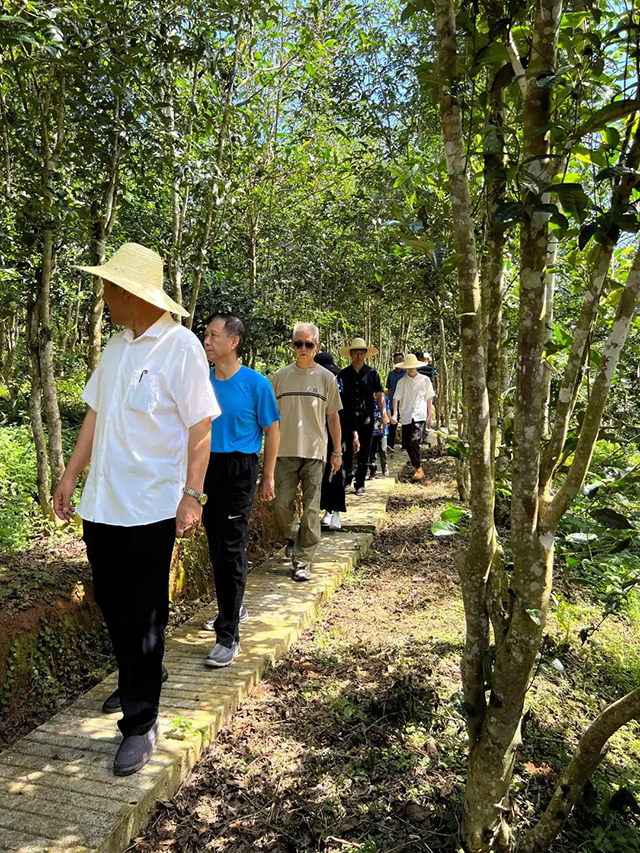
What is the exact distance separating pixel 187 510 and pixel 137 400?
52 cm

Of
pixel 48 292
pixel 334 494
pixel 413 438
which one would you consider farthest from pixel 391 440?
pixel 48 292

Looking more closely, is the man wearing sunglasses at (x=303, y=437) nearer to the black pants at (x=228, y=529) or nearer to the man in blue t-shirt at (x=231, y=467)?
the man in blue t-shirt at (x=231, y=467)

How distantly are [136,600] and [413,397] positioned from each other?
715 centimetres

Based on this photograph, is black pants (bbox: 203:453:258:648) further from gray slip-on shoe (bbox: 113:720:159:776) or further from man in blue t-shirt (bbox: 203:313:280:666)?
gray slip-on shoe (bbox: 113:720:159:776)

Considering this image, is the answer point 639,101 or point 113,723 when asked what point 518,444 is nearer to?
point 639,101

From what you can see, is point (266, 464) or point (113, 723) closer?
point (113, 723)

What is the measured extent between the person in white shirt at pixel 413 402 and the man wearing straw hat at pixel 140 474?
680 centimetres

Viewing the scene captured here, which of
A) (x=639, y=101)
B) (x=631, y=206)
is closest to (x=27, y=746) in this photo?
(x=631, y=206)

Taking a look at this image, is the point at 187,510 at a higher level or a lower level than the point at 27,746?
higher

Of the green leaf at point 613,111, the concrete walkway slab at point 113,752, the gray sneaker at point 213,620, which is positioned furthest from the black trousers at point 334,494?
the green leaf at point 613,111

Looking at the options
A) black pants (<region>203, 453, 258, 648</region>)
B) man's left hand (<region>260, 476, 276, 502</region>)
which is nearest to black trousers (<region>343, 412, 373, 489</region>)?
man's left hand (<region>260, 476, 276, 502</region>)

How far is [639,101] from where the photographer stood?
5.25 feet

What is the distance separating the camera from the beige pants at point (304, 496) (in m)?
4.66

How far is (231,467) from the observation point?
11.1 feet
